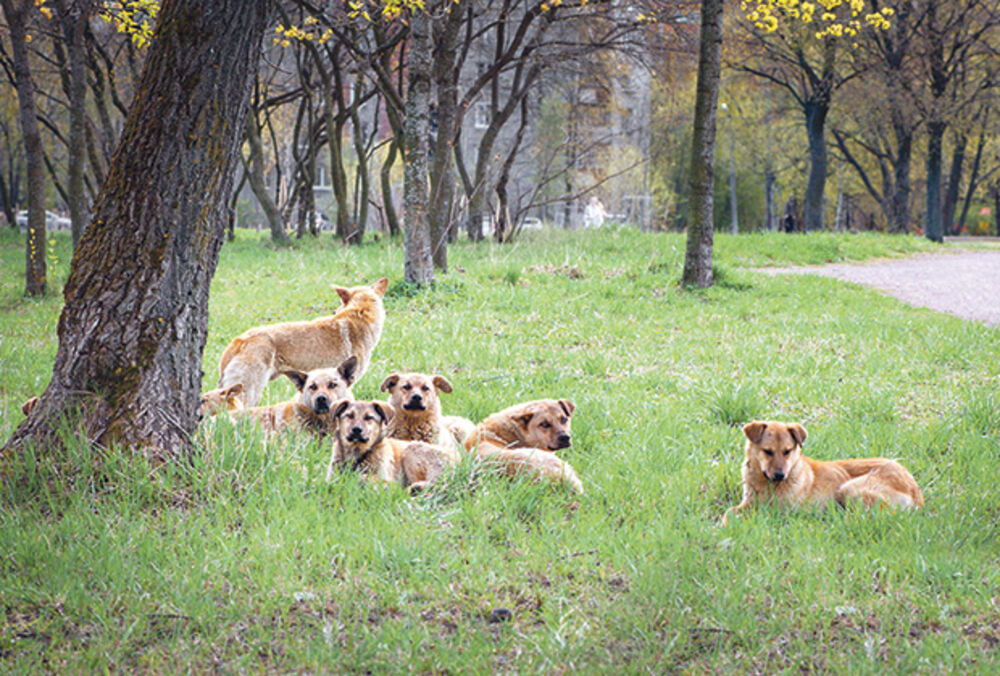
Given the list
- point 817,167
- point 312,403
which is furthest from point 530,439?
point 817,167

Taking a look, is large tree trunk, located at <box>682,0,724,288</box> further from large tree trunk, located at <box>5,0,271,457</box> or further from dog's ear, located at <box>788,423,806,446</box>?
large tree trunk, located at <box>5,0,271,457</box>

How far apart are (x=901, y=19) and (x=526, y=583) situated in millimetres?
33967

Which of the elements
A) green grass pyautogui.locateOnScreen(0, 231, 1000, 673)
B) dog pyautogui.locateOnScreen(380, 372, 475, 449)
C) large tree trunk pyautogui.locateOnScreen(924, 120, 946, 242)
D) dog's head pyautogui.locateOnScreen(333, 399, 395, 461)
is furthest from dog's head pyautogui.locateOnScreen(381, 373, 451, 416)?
large tree trunk pyautogui.locateOnScreen(924, 120, 946, 242)

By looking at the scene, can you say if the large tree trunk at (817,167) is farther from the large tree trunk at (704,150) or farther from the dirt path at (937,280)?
the large tree trunk at (704,150)

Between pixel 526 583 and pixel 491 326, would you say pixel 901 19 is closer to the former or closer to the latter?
pixel 491 326

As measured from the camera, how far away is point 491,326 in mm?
12047

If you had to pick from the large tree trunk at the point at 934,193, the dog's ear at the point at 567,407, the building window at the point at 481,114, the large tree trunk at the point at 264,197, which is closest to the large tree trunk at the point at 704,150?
the dog's ear at the point at 567,407

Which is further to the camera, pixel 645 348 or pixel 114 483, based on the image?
pixel 645 348

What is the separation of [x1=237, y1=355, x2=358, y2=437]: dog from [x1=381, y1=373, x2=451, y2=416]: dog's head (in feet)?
1.17

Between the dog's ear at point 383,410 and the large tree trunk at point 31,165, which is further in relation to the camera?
the large tree trunk at point 31,165

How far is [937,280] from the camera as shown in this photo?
Answer: 20031mm

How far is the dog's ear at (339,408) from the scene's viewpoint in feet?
18.0

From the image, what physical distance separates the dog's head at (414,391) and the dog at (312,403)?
357 mm

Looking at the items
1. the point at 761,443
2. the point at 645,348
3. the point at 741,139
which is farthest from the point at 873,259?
the point at 741,139
